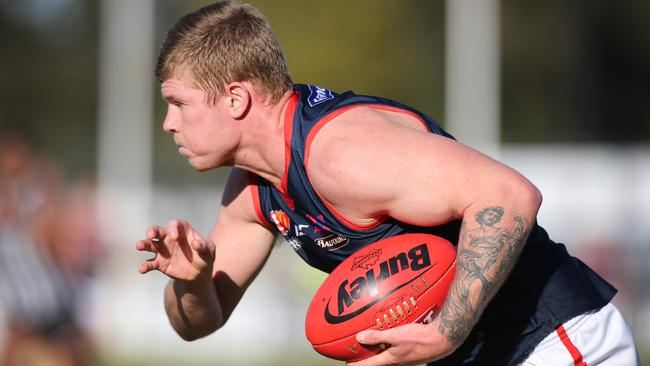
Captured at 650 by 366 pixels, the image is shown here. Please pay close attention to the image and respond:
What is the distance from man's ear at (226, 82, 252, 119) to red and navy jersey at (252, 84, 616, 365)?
0.16 m

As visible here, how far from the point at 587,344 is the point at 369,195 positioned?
1.07 metres

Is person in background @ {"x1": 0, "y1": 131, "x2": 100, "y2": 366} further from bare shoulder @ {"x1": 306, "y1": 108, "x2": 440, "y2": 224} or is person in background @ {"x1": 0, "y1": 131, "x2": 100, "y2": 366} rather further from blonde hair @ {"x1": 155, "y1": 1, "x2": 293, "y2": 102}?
bare shoulder @ {"x1": 306, "y1": 108, "x2": 440, "y2": 224}

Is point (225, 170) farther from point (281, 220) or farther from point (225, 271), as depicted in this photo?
point (281, 220)

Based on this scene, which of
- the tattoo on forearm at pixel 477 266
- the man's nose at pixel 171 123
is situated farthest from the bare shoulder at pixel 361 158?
the man's nose at pixel 171 123

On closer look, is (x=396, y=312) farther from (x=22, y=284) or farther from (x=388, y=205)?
(x=22, y=284)

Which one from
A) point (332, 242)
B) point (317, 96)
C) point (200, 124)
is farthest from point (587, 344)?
point (200, 124)

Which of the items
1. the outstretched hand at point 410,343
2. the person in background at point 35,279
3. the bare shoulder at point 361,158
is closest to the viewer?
the outstretched hand at point 410,343

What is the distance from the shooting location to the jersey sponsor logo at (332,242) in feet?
13.6

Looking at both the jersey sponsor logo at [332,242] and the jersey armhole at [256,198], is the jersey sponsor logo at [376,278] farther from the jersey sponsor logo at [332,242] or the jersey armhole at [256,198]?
the jersey armhole at [256,198]

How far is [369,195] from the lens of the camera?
149 inches

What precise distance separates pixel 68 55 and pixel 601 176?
21111 millimetres

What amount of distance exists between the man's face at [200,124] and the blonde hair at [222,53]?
4 cm

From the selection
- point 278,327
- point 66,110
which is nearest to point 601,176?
point 278,327

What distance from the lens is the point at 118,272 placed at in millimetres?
15133
